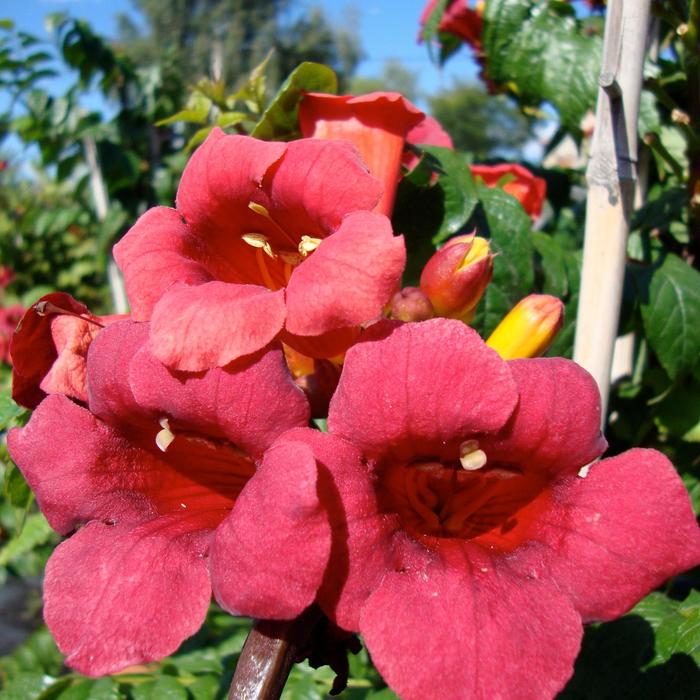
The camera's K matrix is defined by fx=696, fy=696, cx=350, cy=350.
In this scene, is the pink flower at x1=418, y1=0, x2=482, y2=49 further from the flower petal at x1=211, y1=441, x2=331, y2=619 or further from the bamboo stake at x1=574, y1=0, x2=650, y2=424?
the flower petal at x1=211, y1=441, x2=331, y2=619

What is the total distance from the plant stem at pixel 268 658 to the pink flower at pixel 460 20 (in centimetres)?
222

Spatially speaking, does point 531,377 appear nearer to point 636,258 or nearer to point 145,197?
point 636,258

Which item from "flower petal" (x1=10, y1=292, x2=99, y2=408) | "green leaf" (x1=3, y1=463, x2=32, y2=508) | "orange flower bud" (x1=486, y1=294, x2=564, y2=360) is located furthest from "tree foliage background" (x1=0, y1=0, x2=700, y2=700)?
"orange flower bud" (x1=486, y1=294, x2=564, y2=360)

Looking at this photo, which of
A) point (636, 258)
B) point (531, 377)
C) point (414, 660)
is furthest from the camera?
point (636, 258)

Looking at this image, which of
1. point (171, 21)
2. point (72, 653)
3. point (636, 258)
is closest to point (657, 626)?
point (636, 258)

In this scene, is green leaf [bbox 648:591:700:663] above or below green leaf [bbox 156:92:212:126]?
below

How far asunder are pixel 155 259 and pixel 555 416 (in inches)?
23.9

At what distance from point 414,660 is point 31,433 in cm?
60

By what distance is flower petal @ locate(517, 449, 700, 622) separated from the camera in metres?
0.81

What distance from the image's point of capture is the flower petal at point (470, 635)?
75 cm

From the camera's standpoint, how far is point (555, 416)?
2.85ft

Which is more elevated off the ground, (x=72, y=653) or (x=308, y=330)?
(x=308, y=330)

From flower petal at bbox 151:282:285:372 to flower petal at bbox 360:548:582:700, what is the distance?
0.34 meters

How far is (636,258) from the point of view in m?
1.79
